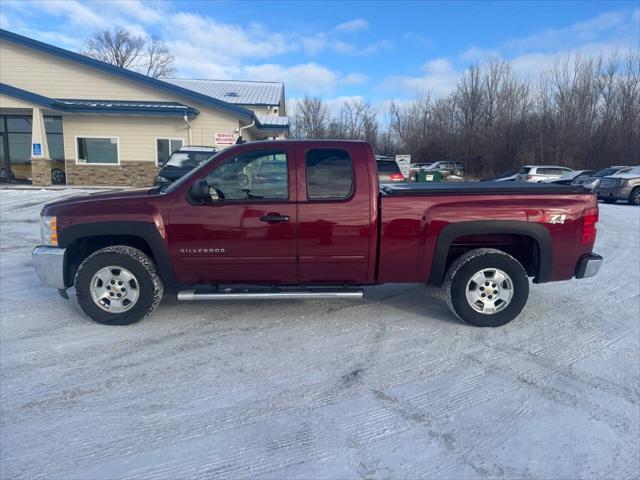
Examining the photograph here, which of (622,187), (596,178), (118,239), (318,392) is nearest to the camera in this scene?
(318,392)

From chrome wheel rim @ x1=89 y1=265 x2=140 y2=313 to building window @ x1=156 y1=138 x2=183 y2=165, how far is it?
17.4 m

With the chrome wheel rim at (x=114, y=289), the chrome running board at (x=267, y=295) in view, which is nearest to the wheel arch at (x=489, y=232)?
the chrome running board at (x=267, y=295)

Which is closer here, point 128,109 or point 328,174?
point 328,174

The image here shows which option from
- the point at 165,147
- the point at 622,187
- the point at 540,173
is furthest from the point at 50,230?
the point at 540,173

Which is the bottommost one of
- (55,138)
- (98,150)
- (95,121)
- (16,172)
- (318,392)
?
(318,392)

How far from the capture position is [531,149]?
3609cm

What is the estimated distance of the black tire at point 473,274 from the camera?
4.05 meters

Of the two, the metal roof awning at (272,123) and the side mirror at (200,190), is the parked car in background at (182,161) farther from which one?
the metal roof awning at (272,123)

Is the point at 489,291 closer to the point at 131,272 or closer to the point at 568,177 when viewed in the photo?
the point at 131,272

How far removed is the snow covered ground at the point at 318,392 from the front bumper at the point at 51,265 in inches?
18.8

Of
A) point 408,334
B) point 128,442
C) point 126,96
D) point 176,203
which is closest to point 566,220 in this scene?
point 408,334

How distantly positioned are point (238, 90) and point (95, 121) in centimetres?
1758

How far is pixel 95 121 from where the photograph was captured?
19.7m

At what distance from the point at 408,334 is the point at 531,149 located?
37784 mm
